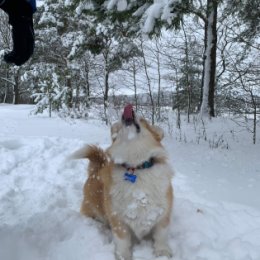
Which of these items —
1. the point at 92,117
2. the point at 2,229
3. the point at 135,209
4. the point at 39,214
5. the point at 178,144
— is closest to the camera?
the point at 135,209

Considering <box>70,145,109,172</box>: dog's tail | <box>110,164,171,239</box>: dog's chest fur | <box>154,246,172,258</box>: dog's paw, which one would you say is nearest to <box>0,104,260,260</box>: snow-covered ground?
<box>154,246,172,258</box>: dog's paw

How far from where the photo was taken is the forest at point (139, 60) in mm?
6750

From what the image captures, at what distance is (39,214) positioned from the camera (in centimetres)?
338

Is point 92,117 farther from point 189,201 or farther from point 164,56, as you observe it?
point 189,201

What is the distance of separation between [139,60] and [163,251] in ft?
44.0

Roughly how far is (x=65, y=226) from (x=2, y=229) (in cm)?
53

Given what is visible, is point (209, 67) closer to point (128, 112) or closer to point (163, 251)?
point (128, 112)

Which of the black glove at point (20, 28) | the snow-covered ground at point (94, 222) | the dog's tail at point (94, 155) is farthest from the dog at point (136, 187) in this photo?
the black glove at point (20, 28)

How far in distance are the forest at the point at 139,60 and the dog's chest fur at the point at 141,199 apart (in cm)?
249

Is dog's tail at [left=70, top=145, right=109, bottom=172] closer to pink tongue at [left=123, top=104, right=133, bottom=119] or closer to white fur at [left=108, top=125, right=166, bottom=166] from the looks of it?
white fur at [left=108, top=125, right=166, bottom=166]

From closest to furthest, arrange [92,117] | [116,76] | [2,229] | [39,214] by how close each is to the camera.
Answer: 1. [2,229]
2. [39,214]
3. [92,117]
4. [116,76]

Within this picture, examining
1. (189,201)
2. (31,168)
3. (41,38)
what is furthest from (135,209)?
(41,38)

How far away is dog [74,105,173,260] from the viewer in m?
2.78

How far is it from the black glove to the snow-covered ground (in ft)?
4.62
